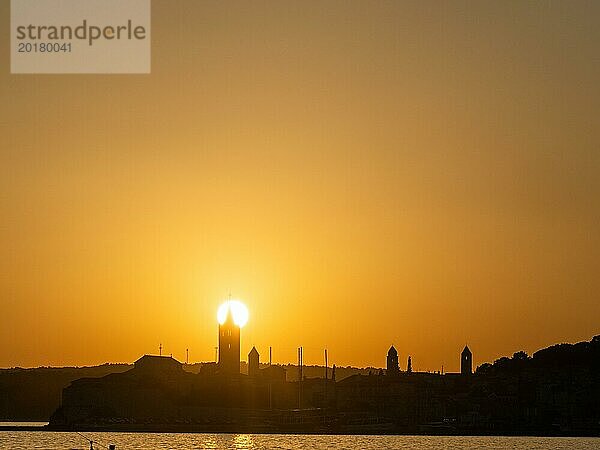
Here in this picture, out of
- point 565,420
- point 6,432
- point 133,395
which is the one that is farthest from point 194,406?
point 565,420

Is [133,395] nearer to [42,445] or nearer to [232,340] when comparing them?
[232,340]

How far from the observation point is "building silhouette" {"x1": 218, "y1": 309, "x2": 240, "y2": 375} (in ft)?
642

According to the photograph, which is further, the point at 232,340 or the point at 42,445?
the point at 232,340

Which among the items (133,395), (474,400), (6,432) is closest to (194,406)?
(133,395)

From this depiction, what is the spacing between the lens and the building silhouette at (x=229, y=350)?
196 metres

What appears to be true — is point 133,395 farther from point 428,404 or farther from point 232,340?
point 428,404

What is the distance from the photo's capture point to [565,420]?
191000mm

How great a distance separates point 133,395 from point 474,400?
4920 cm

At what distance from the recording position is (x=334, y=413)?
18625 centimetres

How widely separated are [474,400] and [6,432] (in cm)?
6650

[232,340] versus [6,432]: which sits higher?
[232,340]

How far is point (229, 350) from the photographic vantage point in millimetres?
197500

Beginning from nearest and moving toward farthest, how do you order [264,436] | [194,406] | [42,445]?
[42,445] → [264,436] → [194,406]

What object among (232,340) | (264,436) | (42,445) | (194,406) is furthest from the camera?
(232,340)
